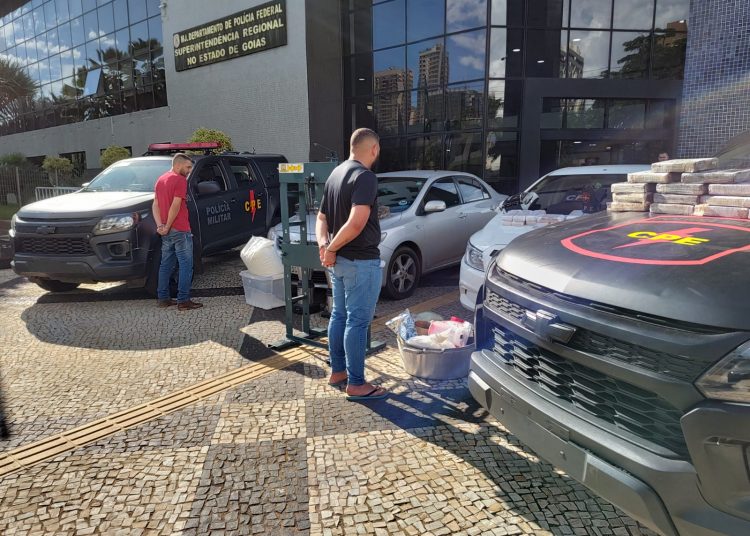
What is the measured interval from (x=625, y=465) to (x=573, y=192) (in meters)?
4.61

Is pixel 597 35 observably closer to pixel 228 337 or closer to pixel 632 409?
pixel 228 337

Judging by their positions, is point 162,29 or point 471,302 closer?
point 471,302

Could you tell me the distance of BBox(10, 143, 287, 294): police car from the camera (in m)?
5.62

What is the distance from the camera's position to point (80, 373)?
410cm

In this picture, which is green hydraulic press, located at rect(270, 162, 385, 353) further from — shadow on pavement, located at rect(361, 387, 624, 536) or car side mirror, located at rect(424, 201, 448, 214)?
car side mirror, located at rect(424, 201, 448, 214)

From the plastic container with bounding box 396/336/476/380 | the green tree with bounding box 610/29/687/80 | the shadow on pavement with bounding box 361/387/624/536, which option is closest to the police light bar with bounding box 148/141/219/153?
the plastic container with bounding box 396/336/476/380

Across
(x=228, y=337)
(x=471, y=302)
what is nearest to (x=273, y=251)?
(x=228, y=337)

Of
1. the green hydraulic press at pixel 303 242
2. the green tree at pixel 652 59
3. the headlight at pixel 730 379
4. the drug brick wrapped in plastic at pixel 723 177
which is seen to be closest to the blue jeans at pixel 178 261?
the green hydraulic press at pixel 303 242

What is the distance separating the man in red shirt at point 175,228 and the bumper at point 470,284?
9.79 ft

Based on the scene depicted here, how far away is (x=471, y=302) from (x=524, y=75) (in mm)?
10297

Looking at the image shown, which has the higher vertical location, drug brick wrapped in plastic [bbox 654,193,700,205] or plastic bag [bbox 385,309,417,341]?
drug brick wrapped in plastic [bbox 654,193,700,205]

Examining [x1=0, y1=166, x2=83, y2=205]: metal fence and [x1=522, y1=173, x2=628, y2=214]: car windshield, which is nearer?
[x1=522, y1=173, x2=628, y2=214]: car windshield

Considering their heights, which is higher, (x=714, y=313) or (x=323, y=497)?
(x=714, y=313)

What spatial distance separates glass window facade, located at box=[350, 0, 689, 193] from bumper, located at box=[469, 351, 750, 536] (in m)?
11.9
